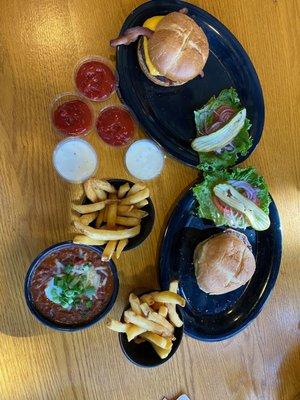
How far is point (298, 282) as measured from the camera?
229cm

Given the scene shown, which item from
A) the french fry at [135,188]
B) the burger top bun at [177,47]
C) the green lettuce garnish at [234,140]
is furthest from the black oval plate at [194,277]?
the burger top bun at [177,47]

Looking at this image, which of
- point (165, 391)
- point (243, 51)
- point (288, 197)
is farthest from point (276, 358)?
point (243, 51)

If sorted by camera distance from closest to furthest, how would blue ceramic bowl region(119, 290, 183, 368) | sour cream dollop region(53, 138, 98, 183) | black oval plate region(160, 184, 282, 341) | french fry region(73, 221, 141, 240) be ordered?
french fry region(73, 221, 141, 240) → blue ceramic bowl region(119, 290, 183, 368) → sour cream dollop region(53, 138, 98, 183) → black oval plate region(160, 184, 282, 341)

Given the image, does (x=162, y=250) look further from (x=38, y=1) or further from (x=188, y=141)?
(x=38, y=1)

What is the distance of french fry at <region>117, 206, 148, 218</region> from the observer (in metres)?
1.82

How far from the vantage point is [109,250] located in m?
1.74

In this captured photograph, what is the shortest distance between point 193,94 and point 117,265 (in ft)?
2.60

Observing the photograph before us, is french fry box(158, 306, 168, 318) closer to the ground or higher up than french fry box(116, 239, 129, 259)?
closer to the ground

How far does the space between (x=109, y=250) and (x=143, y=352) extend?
0.42 meters

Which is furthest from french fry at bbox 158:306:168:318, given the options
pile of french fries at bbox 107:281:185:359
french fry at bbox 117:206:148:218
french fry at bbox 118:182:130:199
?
french fry at bbox 118:182:130:199

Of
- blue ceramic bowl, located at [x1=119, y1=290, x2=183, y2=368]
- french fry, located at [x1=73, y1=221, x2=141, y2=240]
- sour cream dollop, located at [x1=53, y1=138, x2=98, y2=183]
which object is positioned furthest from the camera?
sour cream dollop, located at [x1=53, y1=138, x2=98, y2=183]

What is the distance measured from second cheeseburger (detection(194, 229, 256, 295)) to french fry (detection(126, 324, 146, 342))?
35 centimetres

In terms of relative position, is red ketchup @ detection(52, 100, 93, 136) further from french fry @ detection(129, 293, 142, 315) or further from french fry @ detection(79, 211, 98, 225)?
french fry @ detection(129, 293, 142, 315)

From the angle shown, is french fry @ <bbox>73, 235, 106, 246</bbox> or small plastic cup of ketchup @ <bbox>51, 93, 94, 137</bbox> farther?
small plastic cup of ketchup @ <bbox>51, 93, 94, 137</bbox>
